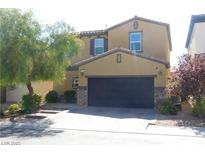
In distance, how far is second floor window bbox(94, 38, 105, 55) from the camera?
2564cm

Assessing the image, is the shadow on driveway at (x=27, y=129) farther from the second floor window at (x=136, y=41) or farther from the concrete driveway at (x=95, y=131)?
the second floor window at (x=136, y=41)

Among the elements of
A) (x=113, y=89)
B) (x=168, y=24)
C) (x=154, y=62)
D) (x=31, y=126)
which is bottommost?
(x=31, y=126)

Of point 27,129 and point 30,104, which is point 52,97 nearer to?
point 30,104

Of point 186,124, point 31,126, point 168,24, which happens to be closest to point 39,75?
point 31,126

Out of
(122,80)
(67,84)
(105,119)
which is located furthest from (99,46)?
(105,119)

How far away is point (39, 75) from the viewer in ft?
60.6

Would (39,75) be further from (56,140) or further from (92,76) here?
(56,140)

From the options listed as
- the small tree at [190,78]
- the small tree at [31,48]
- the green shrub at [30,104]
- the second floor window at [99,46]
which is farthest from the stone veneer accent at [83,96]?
the small tree at [190,78]

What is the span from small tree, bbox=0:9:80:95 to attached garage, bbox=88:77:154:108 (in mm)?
3741

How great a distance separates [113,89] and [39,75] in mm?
5804

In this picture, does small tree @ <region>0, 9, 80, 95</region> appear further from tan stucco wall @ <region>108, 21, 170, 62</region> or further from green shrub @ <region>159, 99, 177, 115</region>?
tan stucco wall @ <region>108, 21, 170, 62</region>

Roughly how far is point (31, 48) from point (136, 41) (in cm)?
1038

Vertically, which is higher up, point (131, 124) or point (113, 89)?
point (113, 89)

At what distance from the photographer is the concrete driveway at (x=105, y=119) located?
1405 centimetres
